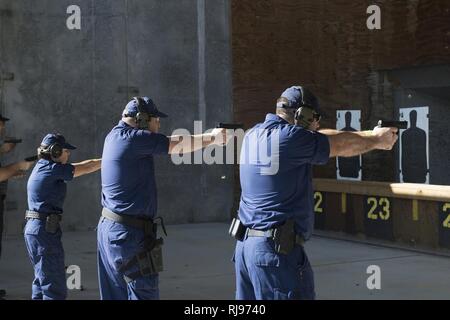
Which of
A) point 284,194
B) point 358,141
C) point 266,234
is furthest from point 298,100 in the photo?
point 266,234

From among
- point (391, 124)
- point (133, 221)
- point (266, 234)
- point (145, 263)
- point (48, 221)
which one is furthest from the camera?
point (48, 221)

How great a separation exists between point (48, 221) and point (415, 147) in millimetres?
7797

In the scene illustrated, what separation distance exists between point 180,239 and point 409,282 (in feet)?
16.1

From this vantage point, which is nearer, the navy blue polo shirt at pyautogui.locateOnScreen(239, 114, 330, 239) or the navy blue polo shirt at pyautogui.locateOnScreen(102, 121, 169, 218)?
the navy blue polo shirt at pyautogui.locateOnScreen(239, 114, 330, 239)

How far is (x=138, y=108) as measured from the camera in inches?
241

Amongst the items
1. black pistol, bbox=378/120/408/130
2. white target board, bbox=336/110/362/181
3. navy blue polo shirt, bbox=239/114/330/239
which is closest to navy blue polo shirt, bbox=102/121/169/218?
navy blue polo shirt, bbox=239/114/330/239

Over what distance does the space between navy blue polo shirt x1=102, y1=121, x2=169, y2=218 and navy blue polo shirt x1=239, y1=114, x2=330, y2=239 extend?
1135 millimetres

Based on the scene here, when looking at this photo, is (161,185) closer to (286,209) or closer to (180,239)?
(180,239)

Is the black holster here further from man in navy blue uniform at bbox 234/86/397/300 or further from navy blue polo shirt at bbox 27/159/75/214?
navy blue polo shirt at bbox 27/159/75/214

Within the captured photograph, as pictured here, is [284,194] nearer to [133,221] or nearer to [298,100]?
[298,100]

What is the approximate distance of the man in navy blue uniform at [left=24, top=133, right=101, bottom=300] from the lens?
7.23 metres

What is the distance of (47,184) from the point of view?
291 inches

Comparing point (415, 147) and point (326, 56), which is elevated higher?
point (326, 56)
